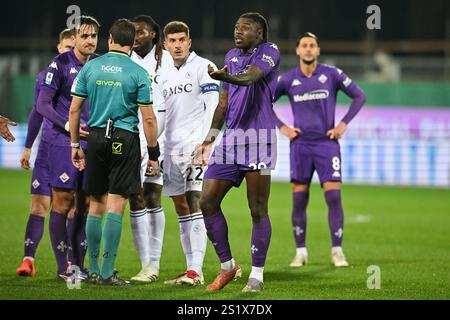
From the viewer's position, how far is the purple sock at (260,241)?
819 cm

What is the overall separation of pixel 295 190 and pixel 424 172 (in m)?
12.8

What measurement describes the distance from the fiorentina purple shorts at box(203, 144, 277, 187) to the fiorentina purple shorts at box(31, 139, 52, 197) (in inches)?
73.9

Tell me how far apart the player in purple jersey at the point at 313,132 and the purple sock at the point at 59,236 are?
3.07 m

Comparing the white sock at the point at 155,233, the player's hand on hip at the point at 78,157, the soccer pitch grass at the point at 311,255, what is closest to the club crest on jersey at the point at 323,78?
the soccer pitch grass at the point at 311,255

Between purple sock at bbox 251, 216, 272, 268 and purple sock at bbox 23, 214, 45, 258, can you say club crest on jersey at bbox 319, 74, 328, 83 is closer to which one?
purple sock at bbox 251, 216, 272, 268

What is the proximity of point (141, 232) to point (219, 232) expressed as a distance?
1.02 metres

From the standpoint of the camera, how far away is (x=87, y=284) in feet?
27.5

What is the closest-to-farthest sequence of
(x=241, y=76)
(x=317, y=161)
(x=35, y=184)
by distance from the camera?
(x=241, y=76) < (x=35, y=184) < (x=317, y=161)

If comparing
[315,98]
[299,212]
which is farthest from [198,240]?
[315,98]

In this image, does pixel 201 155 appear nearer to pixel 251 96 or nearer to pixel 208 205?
pixel 208 205

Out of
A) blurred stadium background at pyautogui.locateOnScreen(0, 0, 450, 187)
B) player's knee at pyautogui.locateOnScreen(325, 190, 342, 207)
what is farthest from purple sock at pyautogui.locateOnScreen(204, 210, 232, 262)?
blurred stadium background at pyautogui.locateOnScreen(0, 0, 450, 187)

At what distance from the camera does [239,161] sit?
828 centimetres

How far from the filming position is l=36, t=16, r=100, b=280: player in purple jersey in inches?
350

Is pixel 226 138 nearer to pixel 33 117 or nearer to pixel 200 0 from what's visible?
pixel 33 117
